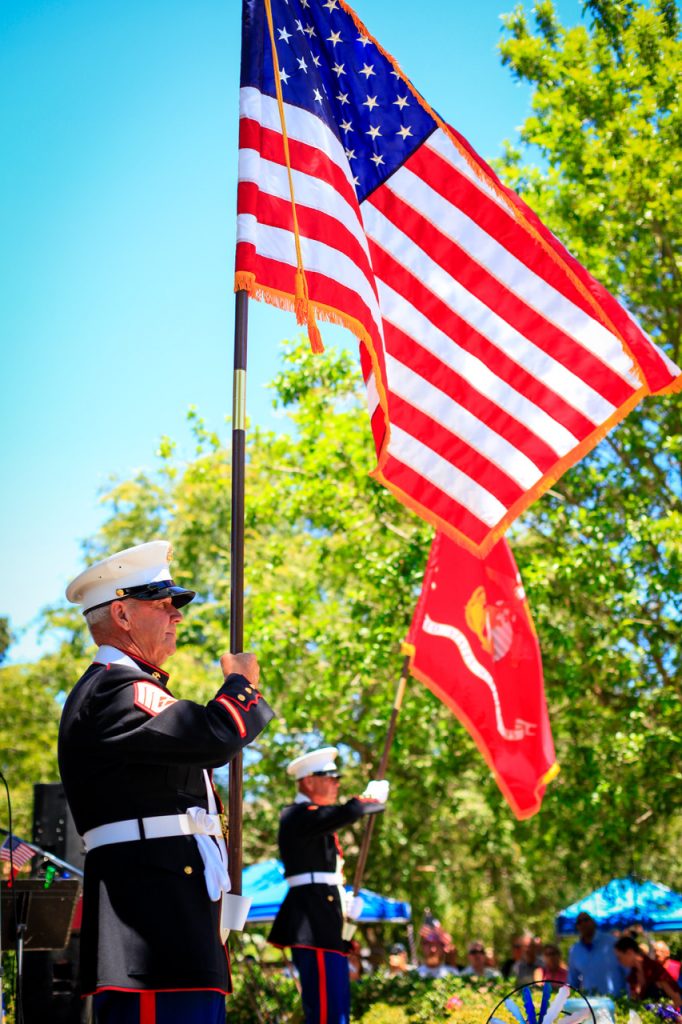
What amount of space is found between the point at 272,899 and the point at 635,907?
458 cm

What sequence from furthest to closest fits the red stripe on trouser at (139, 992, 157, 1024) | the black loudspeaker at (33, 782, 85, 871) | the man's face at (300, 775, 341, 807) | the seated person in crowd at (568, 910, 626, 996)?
the seated person in crowd at (568, 910, 626, 996), the black loudspeaker at (33, 782, 85, 871), the man's face at (300, 775, 341, 807), the red stripe on trouser at (139, 992, 157, 1024)

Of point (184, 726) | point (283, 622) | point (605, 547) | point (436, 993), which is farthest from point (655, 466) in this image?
point (184, 726)

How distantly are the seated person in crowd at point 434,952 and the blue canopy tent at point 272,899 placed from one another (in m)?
0.73

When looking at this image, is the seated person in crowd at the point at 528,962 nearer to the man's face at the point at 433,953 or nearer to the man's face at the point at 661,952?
the man's face at the point at 433,953

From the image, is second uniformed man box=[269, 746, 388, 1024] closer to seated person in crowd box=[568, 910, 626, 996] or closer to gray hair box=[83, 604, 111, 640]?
gray hair box=[83, 604, 111, 640]

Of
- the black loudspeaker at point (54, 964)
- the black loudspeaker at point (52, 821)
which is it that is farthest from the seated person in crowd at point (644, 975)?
the black loudspeaker at point (52, 821)

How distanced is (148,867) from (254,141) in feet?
10.1

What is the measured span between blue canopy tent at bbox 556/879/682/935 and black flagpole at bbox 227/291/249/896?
11.0 m

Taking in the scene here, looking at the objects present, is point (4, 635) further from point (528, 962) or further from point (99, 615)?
point (99, 615)

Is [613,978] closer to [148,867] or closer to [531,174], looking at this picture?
[148,867]

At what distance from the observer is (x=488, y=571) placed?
28.5 feet

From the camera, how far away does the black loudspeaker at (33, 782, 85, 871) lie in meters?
9.42

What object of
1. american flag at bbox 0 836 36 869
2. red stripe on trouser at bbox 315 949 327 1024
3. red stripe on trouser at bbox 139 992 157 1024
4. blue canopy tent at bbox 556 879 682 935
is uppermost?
american flag at bbox 0 836 36 869

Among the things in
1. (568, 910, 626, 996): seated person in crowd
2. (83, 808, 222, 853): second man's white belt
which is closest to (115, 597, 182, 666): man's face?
(83, 808, 222, 853): second man's white belt
